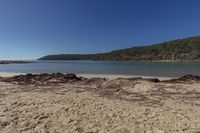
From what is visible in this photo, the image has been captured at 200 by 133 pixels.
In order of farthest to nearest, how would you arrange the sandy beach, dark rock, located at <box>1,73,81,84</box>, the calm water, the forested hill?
the forested hill → the calm water → dark rock, located at <box>1,73,81,84</box> → the sandy beach

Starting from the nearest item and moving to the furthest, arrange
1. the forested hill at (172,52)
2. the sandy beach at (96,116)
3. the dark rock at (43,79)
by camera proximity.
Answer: the sandy beach at (96,116), the dark rock at (43,79), the forested hill at (172,52)

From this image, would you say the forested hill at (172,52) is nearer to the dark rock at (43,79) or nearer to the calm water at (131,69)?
the calm water at (131,69)

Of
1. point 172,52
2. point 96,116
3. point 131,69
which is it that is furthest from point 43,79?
point 172,52

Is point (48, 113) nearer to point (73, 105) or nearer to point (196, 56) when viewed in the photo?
point (73, 105)

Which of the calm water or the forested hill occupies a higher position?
the forested hill

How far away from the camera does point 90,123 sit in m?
4.33

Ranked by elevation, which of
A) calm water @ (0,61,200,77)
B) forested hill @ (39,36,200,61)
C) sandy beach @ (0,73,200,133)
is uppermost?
forested hill @ (39,36,200,61)

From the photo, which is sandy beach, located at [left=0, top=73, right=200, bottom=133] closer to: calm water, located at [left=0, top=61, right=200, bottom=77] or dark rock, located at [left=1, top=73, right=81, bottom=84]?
dark rock, located at [left=1, top=73, right=81, bottom=84]

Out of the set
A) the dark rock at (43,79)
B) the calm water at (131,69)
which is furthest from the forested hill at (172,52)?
the dark rock at (43,79)

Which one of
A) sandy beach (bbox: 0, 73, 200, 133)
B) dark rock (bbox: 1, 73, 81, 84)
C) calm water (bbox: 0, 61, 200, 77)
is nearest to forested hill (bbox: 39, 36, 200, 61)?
calm water (bbox: 0, 61, 200, 77)

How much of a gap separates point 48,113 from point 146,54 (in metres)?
98.1

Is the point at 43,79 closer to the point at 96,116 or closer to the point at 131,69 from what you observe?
the point at 96,116

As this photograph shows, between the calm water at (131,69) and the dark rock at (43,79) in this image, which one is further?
the calm water at (131,69)

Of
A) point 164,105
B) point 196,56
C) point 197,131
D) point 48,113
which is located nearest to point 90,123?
point 48,113
